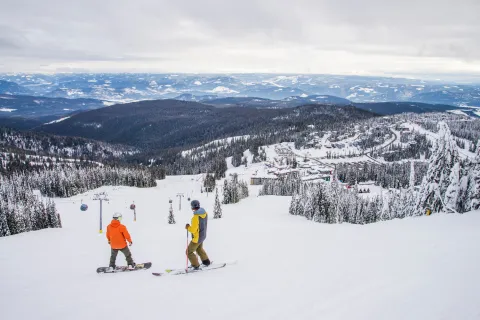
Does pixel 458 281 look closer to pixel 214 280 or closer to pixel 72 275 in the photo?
pixel 214 280

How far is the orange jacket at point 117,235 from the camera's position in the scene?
13984mm

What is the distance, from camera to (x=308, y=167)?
616 feet

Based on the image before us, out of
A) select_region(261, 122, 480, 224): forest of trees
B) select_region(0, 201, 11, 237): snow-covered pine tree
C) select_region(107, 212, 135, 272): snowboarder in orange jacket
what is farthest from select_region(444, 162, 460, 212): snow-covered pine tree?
select_region(0, 201, 11, 237): snow-covered pine tree

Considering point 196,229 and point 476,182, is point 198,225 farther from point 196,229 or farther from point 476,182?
point 476,182

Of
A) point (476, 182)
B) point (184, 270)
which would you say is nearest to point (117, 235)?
point (184, 270)

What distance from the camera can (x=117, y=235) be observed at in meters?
14.0

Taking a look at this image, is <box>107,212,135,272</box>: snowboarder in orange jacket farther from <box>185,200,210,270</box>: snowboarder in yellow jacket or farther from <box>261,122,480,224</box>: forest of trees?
Result: <box>261,122,480,224</box>: forest of trees

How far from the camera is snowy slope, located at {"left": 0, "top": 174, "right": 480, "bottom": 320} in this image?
8.80 m

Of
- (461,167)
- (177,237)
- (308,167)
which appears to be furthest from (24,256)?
(308,167)

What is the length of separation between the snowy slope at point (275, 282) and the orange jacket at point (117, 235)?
4.70 ft

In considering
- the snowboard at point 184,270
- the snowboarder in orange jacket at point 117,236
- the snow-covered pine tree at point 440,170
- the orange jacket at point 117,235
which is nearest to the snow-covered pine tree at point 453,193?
the snow-covered pine tree at point 440,170

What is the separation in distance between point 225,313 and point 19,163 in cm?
23966

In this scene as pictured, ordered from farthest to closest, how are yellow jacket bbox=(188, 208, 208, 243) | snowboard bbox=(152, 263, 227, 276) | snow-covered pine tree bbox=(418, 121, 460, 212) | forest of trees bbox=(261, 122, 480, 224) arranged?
1. snow-covered pine tree bbox=(418, 121, 460, 212)
2. forest of trees bbox=(261, 122, 480, 224)
3. snowboard bbox=(152, 263, 227, 276)
4. yellow jacket bbox=(188, 208, 208, 243)

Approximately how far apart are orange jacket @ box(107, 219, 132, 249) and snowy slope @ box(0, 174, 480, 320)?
4.70ft
